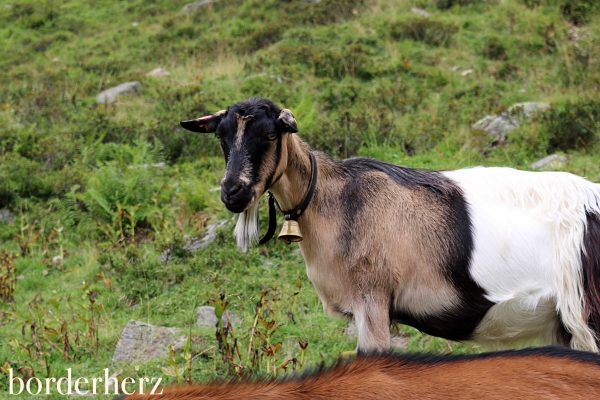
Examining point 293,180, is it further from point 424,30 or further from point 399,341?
point 424,30

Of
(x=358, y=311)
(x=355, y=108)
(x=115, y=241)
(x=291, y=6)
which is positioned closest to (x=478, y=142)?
(x=355, y=108)

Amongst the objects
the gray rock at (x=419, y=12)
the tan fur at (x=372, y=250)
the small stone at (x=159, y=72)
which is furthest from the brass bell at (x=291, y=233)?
the gray rock at (x=419, y=12)

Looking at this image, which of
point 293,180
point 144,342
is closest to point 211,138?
point 144,342

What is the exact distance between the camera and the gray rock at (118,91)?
1325 cm

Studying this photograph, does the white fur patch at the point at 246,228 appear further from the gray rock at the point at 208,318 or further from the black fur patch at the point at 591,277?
the black fur patch at the point at 591,277

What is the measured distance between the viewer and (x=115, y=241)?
769 cm

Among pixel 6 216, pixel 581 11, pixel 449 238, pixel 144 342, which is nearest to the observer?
pixel 449 238

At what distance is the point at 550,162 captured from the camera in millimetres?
7922

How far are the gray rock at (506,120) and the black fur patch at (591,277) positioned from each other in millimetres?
5241

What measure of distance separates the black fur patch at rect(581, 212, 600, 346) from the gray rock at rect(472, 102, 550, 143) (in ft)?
17.2

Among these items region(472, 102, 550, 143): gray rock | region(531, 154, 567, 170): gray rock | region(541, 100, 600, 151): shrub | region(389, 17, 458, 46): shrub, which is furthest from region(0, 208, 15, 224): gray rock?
region(389, 17, 458, 46): shrub

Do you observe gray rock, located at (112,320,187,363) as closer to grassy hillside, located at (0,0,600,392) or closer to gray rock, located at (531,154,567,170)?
grassy hillside, located at (0,0,600,392)

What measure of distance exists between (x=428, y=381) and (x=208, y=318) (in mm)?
3968

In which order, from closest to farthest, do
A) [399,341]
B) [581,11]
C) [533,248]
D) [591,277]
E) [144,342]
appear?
[591,277], [533,248], [144,342], [399,341], [581,11]
